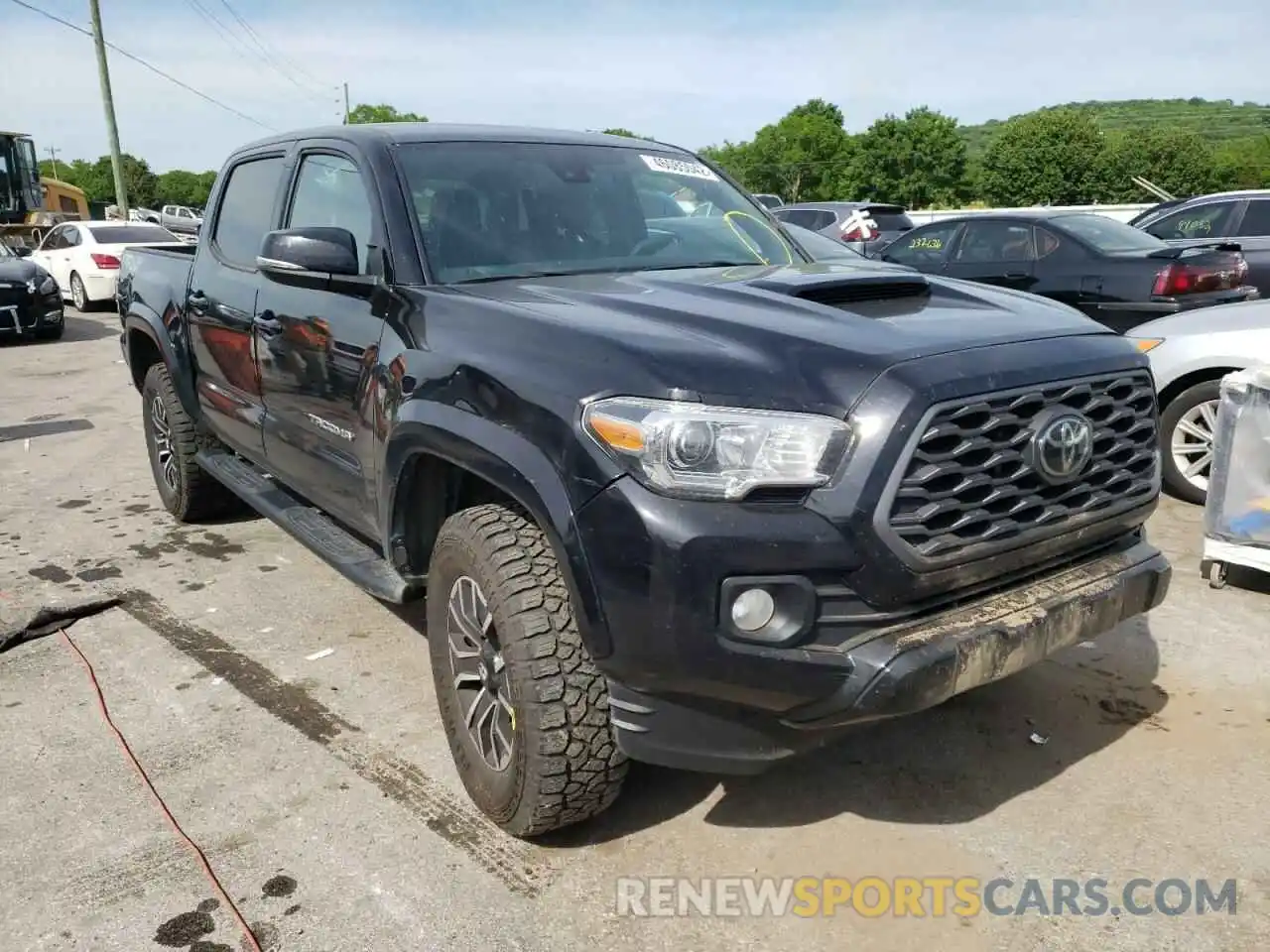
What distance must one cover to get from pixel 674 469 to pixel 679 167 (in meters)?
2.17

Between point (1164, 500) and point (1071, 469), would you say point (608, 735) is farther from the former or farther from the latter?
point (1164, 500)

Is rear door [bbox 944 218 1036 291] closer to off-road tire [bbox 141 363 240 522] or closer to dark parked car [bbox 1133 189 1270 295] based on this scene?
dark parked car [bbox 1133 189 1270 295]

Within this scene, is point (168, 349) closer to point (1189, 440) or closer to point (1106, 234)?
point (1189, 440)

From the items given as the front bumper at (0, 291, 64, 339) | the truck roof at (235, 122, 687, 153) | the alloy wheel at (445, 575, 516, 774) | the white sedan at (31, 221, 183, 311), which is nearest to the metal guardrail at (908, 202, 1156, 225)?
the truck roof at (235, 122, 687, 153)

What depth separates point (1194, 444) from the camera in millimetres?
5559

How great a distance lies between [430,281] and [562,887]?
1724mm

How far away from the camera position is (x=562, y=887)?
258 cm

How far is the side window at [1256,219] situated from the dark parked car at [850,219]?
12.2 feet

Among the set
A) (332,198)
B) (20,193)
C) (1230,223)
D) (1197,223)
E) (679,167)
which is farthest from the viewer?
(20,193)

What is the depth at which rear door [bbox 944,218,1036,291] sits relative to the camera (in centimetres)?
870

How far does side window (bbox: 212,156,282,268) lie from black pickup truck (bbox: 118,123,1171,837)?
31.7 inches

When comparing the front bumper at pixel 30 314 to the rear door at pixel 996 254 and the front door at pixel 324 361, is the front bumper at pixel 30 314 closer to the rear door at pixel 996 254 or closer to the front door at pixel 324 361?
the rear door at pixel 996 254

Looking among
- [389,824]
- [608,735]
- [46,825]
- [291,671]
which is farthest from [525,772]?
[291,671]

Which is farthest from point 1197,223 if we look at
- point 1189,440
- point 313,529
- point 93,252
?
point 93,252
